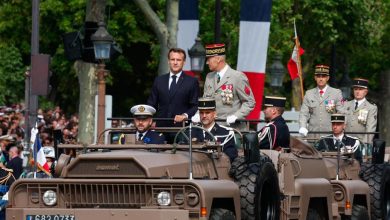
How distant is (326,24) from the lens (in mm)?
50531

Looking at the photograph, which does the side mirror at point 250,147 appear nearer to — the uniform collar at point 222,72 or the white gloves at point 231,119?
the white gloves at point 231,119

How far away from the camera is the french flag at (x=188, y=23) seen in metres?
32.1

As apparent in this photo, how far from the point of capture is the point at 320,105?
22.4 m

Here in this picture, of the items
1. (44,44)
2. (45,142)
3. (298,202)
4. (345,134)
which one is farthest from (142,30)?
(298,202)

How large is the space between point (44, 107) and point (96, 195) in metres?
38.5

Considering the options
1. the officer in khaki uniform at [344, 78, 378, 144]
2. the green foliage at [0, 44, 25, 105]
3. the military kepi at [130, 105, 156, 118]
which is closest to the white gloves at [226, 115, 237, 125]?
the military kepi at [130, 105, 156, 118]

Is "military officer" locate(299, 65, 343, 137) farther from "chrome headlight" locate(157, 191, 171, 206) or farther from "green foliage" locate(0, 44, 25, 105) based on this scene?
"green foliage" locate(0, 44, 25, 105)

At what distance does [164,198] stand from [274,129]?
12.3ft

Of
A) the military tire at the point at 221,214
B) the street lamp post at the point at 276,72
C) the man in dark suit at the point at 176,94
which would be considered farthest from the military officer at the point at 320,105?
the street lamp post at the point at 276,72

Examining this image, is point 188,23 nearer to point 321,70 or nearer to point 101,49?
point 101,49

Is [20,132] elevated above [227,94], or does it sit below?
below

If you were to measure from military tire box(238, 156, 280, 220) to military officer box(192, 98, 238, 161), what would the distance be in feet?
1.23

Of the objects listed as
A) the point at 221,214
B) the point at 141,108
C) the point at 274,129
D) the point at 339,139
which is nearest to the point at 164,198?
the point at 221,214

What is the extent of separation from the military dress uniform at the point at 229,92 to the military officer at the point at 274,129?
352mm
